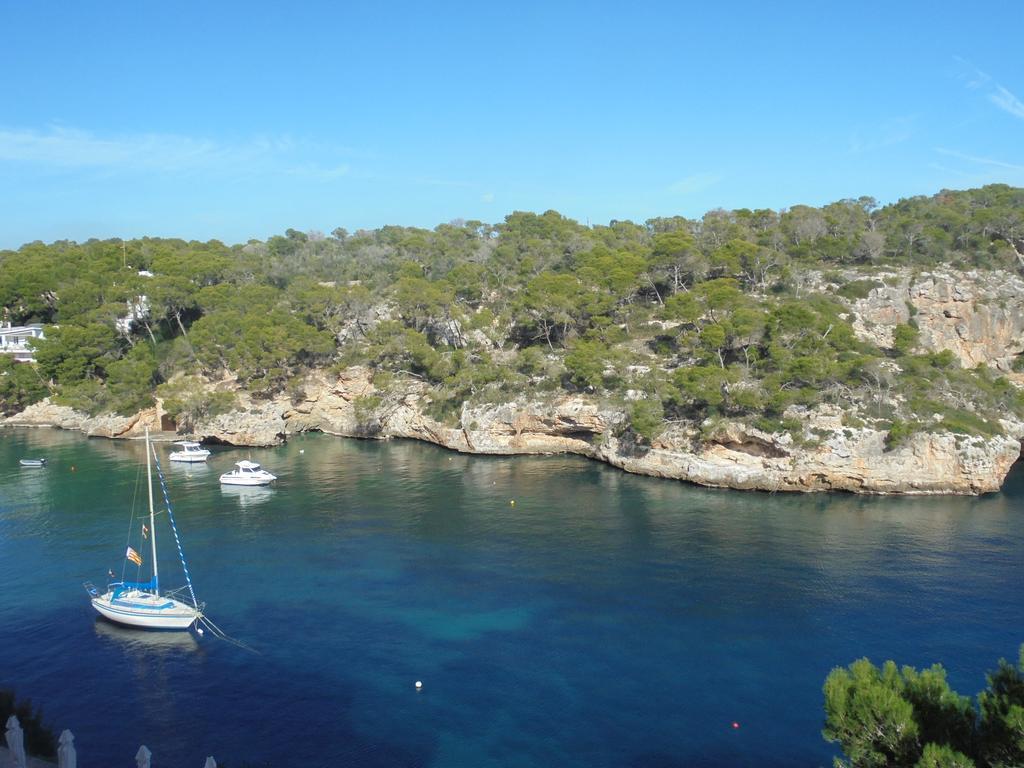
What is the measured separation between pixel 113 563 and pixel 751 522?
115 ft

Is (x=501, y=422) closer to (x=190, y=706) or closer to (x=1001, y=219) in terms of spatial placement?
(x=190, y=706)

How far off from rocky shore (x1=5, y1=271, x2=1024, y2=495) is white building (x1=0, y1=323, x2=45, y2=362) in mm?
9144

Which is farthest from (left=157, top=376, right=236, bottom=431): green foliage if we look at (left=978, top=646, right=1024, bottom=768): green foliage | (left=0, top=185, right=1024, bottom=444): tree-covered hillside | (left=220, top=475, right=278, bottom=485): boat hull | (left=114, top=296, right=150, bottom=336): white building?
(left=978, top=646, right=1024, bottom=768): green foliage

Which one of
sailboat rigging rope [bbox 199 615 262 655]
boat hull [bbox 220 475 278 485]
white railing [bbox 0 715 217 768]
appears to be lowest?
sailboat rigging rope [bbox 199 615 262 655]

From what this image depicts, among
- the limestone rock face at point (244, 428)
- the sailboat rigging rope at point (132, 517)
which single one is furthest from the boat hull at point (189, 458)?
the limestone rock face at point (244, 428)

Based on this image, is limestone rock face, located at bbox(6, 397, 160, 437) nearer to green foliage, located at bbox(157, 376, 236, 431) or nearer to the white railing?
green foliage, located at bbox(157, 376, 236, 431)

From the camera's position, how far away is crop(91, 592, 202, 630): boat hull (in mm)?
29984

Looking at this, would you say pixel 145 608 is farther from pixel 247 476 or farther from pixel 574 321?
pixel 574 321

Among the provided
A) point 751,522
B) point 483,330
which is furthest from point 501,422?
point 751,522

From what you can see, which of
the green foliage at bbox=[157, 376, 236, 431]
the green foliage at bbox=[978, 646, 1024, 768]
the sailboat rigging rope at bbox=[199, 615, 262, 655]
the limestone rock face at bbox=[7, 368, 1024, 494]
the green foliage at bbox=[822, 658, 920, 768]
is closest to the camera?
the green foliage at bbox=[978, 646, 1024, 768]

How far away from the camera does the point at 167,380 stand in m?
74.9

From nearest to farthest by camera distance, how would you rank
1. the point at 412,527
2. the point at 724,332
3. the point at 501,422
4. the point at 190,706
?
1. the point at 190,706
2. the point at 412,527
3. the point at 724,332
4. the point at 501,422

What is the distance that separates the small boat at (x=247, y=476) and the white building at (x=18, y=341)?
145 ft

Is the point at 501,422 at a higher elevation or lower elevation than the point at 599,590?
higher
